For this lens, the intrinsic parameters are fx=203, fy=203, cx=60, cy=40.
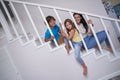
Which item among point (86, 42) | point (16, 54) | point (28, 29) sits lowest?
point (86, 42)

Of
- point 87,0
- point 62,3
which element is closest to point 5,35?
point 62,3

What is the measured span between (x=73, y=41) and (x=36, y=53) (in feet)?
1.95

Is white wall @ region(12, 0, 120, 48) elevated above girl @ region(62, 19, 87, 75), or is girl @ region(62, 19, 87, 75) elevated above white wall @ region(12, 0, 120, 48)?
white wall @ region(12, 0, 120, 48)

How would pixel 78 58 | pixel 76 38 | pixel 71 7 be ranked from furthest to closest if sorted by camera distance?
pixel 71 7 < pixel 76 38 < pixel 78 58

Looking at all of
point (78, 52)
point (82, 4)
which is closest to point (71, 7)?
point (82, 4)

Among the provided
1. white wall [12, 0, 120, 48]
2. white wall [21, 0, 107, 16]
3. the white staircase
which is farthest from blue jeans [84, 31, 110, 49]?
white wall [21, 0, 107, 16]

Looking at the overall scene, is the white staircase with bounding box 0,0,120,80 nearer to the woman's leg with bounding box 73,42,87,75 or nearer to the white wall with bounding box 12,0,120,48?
the woman's leg with bounding box 73,42,87,75

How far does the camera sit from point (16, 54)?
10.9 feet

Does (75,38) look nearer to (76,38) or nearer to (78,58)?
(76,38)

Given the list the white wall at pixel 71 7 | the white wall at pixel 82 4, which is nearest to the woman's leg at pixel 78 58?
the white wall at pixel 71 7

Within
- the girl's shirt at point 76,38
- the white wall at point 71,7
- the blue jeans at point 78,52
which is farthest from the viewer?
the white wall at point 71,7

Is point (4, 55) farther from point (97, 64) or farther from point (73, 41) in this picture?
point (97, 64)

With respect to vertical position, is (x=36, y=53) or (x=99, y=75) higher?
(x=36, y=53)

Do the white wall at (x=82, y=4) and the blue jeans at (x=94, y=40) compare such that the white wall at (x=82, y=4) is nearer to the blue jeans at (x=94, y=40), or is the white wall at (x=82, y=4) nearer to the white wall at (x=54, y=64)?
the blue jeans at (x=94, y=40)
